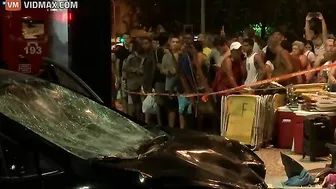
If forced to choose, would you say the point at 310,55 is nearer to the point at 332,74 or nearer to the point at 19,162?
the point at 332,74

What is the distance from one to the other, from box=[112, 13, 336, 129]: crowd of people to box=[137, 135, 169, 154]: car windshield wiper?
18.3ft

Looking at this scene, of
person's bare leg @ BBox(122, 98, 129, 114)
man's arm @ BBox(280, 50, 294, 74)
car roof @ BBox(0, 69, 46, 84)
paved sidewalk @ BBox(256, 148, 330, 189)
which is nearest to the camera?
car roof @ BBox(0, 69, 46, 84)

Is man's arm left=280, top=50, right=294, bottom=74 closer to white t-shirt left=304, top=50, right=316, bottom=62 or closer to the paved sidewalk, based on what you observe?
white t-shirt left=304, top=50, right=316, bottom=62

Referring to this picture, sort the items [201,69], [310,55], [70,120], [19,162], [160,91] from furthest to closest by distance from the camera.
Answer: [310,55] → [160,91] → [201,69] → [70,120] → [19,162]

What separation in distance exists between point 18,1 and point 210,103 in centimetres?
335

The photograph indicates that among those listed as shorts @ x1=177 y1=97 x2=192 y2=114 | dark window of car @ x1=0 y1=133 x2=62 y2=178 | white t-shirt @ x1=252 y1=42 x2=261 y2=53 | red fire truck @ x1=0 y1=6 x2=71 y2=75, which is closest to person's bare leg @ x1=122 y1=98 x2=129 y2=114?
shorts @ x1=177 y1=97 x2=192 y2=114

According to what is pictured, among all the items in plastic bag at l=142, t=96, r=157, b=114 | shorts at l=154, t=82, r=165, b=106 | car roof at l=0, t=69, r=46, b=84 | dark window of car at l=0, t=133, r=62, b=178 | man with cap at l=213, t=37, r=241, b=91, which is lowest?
plastic bag at l=142, t=96, r=157, b=114

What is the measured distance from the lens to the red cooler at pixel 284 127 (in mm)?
10104

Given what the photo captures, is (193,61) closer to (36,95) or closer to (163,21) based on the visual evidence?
(36,95)

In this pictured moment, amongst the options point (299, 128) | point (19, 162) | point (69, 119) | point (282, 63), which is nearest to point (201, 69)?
point (282, 63)

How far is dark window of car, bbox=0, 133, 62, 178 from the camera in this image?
3.88 metres

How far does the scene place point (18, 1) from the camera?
1045cm

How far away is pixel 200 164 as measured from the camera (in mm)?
4344

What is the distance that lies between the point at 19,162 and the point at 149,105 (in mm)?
7512
